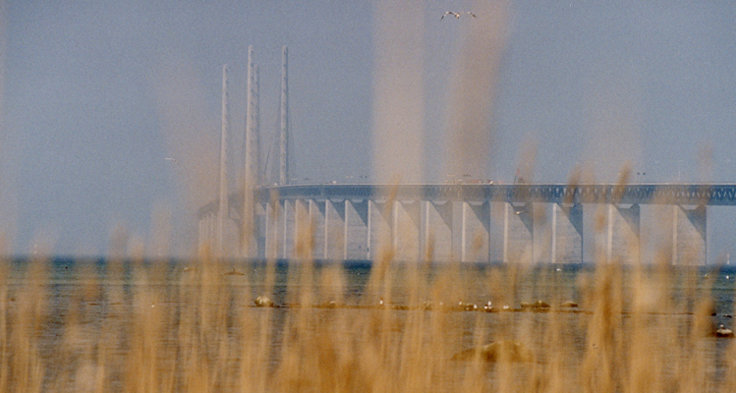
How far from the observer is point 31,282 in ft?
33.3

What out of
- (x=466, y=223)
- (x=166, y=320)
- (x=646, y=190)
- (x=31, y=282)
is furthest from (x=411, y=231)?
(x=31, y=282)

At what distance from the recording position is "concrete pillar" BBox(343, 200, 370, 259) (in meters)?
123

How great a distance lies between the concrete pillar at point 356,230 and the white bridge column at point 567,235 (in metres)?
18.8

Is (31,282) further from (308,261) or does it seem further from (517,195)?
(517,195)

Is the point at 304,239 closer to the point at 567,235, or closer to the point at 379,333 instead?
the point at 379,333

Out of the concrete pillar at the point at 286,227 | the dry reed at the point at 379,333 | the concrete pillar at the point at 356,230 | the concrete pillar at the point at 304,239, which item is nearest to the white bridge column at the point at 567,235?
the concrete pillar at the point at 356,230

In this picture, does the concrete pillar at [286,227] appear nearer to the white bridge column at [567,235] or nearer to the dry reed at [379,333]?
the white bridge column at [567,235]

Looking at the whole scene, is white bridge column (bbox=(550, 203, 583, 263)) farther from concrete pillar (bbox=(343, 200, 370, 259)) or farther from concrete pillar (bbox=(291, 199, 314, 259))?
concrete pillar (bbox=(291, 199, 314, 259))

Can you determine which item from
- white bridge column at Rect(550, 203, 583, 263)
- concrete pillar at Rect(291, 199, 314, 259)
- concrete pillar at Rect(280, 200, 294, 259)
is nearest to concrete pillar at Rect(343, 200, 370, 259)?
concrete pillar at Rect(280, 200, 294, 259)

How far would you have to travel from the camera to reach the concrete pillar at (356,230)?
123375mm

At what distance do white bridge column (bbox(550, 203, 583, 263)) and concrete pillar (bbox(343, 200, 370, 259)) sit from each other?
61.7ft

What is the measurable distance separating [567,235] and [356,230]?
76.4ft

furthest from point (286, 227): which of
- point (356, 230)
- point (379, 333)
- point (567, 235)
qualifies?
point (379, 333)

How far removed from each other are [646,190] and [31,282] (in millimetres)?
109651
